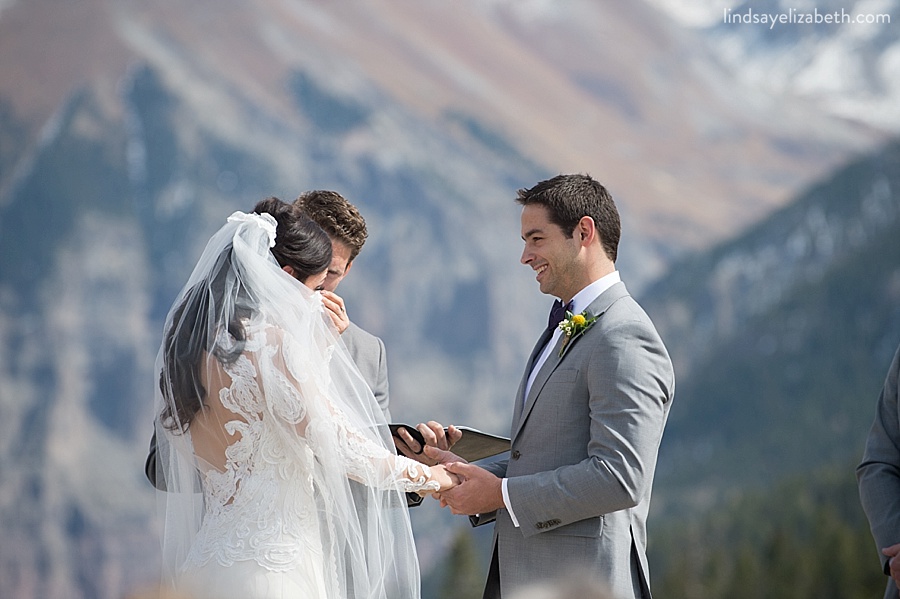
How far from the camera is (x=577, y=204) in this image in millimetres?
3371

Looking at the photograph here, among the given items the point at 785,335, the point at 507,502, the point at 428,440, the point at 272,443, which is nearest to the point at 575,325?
the point at 507,502

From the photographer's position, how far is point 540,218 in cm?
340

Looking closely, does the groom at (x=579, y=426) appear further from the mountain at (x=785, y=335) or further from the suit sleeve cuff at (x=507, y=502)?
the mountain at (x=785, y=335)

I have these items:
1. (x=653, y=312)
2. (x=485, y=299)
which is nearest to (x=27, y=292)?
(x=485, y=299)

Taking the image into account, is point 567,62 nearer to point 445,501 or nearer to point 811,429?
point 811,429

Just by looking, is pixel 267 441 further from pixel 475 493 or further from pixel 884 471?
pixel 884 471

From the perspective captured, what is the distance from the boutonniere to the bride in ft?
2.06

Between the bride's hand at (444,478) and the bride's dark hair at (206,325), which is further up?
the bride's dark hair at (206,325)

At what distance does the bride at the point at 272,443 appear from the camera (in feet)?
9.96

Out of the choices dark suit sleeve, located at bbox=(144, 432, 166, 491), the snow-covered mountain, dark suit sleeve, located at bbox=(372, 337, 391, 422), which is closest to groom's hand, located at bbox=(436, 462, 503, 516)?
dark suit sleeve, located at bbox=(372, 337, 391, 422)

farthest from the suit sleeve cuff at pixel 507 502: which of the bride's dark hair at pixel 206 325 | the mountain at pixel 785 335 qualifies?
the mountain at pixel 785 335

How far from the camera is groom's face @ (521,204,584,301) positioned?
339 cm

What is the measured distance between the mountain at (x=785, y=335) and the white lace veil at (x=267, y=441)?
4661 centimetres

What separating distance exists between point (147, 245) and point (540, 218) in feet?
163
